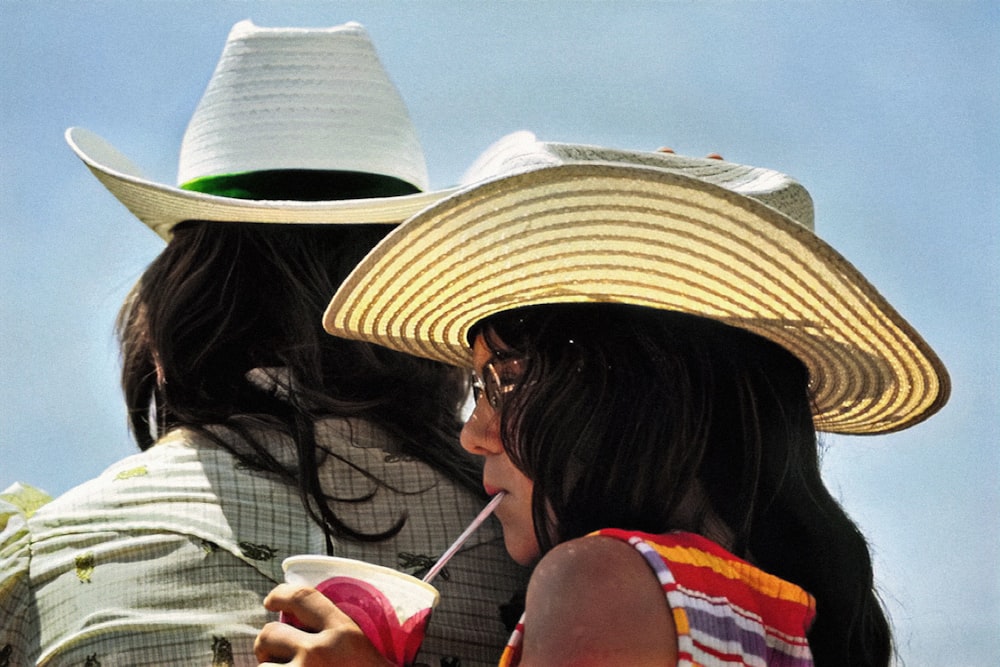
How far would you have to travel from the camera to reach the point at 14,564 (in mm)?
1862

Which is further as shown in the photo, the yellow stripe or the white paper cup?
the white paper cup

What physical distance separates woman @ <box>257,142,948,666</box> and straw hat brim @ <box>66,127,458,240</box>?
338mm

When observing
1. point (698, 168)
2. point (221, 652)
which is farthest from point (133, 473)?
point (698, 168)

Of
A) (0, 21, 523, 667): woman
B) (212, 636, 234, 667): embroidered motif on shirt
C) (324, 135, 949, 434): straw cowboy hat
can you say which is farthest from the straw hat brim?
(212, 636, 234, 667): embroidered motif on shirt

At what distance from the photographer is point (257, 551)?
5.98ft

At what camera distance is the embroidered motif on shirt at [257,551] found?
5.96 ft

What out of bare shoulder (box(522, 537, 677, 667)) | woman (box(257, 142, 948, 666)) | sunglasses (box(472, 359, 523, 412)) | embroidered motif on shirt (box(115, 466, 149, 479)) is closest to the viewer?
bare shoulder (box(522, 537, 677, 667))

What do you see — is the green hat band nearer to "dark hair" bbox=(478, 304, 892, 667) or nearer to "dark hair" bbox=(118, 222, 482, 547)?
"dark hair" bbox=(118, 222, 482, 547)

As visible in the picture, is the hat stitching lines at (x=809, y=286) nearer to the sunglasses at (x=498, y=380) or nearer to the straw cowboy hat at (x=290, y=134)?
the sunglasses at (x=498, y=380)

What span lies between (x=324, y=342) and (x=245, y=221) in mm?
238

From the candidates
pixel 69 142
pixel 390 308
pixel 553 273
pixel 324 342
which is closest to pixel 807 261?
pixel 553 273

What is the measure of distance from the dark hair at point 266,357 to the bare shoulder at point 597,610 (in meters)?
0.57

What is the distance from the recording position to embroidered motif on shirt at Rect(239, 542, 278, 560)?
5.96 feet

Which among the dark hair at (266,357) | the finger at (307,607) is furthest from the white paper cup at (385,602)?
the dark hair at (266,357)
